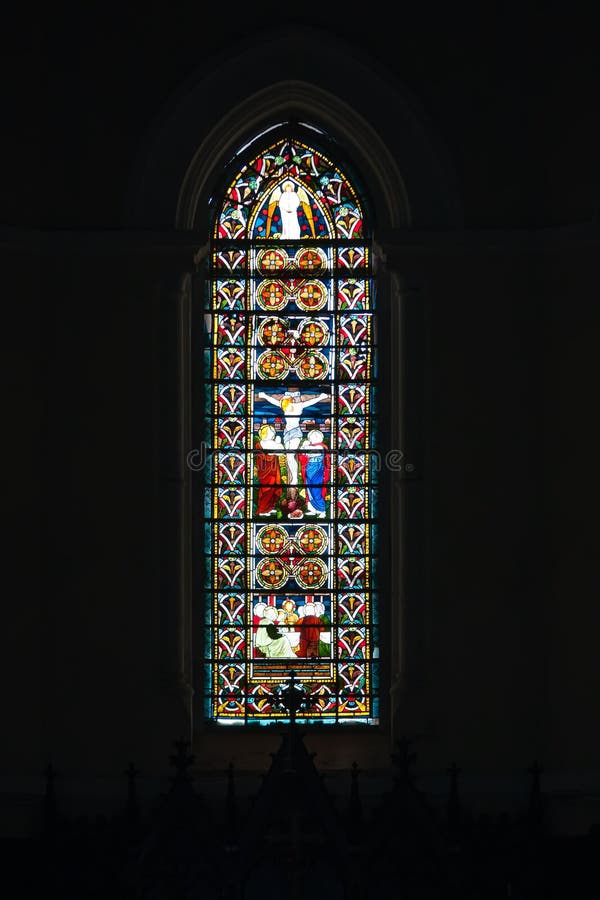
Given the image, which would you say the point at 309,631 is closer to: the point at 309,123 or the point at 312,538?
the point at 312,538

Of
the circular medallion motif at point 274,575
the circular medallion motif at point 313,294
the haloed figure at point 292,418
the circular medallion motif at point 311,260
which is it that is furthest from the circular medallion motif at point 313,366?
the circular medallion motif at point 274,575

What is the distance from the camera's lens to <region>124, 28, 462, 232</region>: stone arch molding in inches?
313

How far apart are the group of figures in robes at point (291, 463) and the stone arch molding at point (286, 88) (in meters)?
1.27

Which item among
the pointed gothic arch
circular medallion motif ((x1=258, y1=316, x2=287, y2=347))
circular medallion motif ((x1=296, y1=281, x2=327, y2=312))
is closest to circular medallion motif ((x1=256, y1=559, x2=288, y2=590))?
the pointed gothic arch

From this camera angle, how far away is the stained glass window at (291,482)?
8508mm

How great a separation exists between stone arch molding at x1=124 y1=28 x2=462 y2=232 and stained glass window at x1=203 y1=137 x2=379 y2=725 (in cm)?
59

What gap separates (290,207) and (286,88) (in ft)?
2.57

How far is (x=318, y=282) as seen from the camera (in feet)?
28.0

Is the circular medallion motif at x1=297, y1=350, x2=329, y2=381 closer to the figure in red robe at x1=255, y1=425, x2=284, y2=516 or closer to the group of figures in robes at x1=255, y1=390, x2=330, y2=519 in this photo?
the group of figures in robes at x1=255, y1=390, x2=330, y2=519

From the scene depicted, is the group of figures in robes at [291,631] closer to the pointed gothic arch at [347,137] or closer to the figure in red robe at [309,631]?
the figure in red robe at [309,631]
